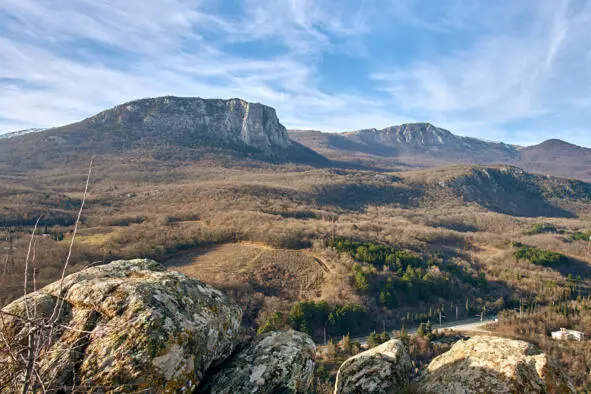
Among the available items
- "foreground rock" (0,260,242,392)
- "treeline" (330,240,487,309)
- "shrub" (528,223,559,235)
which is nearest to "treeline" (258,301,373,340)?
"treeline" (330,240,487,309)

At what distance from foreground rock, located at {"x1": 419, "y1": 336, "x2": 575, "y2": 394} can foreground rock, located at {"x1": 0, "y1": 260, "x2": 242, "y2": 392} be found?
4.68 metres

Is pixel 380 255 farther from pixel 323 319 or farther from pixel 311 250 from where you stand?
pixel 323 319

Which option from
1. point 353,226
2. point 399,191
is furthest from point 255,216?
point 399,191

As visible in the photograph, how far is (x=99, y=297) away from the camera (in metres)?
5.55

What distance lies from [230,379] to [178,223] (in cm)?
6551

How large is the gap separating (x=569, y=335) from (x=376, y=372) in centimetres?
4721

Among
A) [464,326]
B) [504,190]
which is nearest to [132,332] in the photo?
[464,326]

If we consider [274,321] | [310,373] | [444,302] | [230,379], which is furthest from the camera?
[444,302]

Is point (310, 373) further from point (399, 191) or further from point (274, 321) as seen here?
point (399, 191)

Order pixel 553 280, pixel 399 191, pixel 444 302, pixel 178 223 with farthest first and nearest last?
pixel 399 191 < pixel 178 223 < pixel 553 280 < pixel 444 302

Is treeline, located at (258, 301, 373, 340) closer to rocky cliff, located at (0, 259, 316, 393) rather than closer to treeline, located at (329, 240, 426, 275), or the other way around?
treeline, located at (329, 240, 426, 275)

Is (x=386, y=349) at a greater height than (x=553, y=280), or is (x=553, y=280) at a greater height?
(x=386, y=349)

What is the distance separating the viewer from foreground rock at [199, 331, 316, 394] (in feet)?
19.4

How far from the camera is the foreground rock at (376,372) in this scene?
706 centimetres
